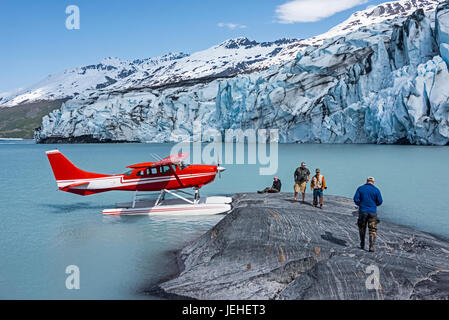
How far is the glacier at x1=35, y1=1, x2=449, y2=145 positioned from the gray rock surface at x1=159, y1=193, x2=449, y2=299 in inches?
1785

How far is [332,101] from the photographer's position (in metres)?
60.5

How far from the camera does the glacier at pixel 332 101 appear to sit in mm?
50125

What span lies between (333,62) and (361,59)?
4.97m

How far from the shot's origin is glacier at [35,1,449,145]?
50125 mm

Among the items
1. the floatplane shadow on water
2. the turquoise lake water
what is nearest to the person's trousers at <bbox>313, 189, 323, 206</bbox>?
the turquoise lake water

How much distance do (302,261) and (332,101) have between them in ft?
185

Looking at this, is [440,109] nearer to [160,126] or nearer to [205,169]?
[205,169]

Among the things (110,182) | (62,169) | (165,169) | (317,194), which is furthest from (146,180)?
(317,194)

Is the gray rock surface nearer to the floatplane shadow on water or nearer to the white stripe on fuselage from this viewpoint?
the floatplane shadow on water

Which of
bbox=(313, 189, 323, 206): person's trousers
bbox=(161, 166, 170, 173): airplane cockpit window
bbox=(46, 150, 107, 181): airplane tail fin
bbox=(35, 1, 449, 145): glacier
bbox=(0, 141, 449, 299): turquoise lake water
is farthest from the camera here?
bbox=(35, 1, 449, 145): glacier

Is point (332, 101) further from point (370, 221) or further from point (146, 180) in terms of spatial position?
point (370, 221)

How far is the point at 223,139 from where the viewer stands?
8250 centimetres
